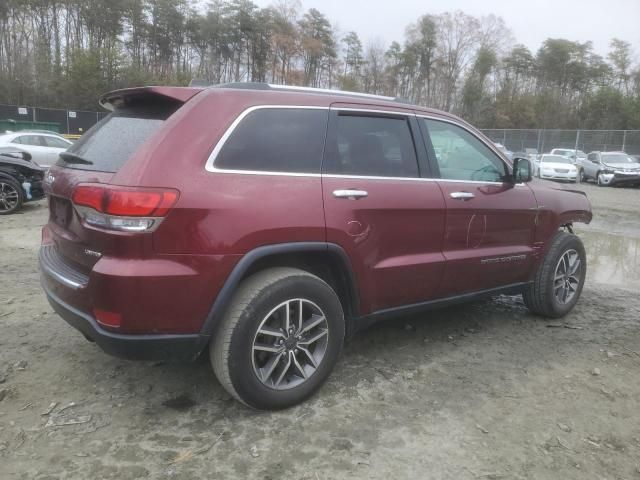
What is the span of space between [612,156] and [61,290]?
25.2 m

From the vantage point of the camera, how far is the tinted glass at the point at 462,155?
3715 millimetres

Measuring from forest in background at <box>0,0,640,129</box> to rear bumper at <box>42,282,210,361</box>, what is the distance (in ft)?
127

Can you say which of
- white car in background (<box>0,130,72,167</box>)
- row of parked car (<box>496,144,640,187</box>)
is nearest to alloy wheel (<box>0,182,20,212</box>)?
white car in background (<box>0,130,72,167</box>)

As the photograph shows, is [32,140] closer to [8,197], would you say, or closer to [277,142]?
[8,197]

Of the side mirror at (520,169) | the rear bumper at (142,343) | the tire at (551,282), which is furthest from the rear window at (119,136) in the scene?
the tire at (551,282)

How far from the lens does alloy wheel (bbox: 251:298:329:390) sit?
110 inches

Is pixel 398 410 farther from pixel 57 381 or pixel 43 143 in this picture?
pixel 43 143

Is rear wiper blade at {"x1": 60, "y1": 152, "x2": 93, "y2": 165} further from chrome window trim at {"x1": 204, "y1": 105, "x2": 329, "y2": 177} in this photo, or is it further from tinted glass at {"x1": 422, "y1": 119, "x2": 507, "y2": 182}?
tinted glass at {"x1": 422, "y1": 119, "x2": 507, "y2": 182}

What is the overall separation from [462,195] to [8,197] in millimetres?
8623

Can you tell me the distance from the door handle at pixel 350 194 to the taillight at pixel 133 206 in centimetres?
95

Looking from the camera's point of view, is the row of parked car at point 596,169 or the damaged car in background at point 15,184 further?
the row of parked car at point 596,169

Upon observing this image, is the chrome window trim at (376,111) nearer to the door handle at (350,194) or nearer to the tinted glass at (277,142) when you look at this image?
the tinted glass at (277,142)

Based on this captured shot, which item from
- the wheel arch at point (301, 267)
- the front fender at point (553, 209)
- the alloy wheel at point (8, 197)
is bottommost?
the alloy wheel at point (8, 197)

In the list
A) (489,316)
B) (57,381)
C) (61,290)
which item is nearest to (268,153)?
(61,290)
